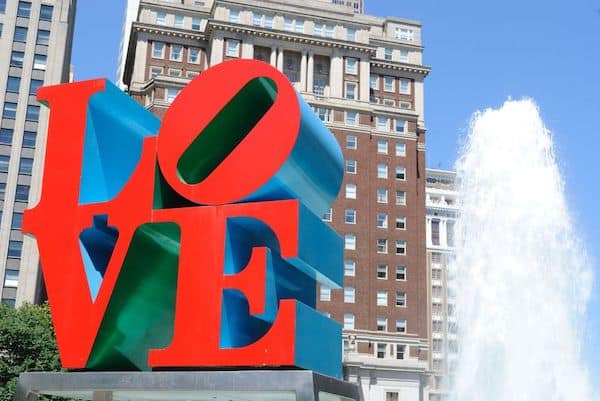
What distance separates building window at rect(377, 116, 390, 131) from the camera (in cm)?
7037

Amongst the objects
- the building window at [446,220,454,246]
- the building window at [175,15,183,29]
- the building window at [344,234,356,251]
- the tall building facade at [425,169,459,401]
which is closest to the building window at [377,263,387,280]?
the building window at [344,234,356,251]

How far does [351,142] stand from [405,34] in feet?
61.7

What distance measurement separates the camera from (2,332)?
38.3m

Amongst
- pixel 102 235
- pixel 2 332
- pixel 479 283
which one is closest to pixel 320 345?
pixel 102 235

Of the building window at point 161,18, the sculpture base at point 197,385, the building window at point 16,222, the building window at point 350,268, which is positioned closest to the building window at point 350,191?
the building window at point 350,268

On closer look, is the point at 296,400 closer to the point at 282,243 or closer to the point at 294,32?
the point at 282,243

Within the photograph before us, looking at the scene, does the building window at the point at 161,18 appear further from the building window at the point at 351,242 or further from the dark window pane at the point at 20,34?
the building window at the point at 351,242

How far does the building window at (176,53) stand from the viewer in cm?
7250

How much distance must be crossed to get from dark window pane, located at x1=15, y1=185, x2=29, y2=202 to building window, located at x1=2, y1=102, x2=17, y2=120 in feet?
21.6

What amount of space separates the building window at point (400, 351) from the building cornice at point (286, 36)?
2618 centimetres

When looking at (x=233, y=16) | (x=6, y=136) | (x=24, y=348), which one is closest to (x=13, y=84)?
(x=6, y=136)

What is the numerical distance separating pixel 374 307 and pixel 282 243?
47714 millimetres

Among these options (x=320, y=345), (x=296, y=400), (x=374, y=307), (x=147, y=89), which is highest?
(x=147, y=89)

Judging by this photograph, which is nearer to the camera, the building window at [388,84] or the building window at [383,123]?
the building window at [383,123]
